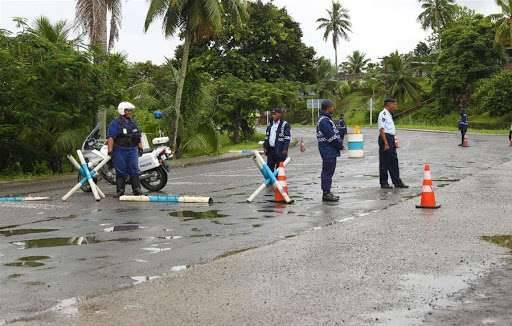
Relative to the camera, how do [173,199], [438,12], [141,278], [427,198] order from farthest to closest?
[438,12] < [173,199] < [427,198] < [141,278]

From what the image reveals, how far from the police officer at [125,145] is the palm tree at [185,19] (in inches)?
567

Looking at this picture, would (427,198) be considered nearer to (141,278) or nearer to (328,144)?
(328,144)

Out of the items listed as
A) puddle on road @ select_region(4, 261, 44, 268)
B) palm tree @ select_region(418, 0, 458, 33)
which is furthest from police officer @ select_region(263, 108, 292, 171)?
palm tree @ select_region(418, 0, 458, 33)

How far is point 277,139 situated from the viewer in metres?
15.3

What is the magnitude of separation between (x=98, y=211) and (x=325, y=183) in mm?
3995

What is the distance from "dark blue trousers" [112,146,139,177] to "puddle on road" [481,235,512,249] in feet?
25.2

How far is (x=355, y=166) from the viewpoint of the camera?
22500 millimetres

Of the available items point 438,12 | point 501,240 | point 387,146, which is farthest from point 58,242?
point 438,12

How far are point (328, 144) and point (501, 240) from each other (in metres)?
4.81

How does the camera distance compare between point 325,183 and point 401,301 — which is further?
point 325,183

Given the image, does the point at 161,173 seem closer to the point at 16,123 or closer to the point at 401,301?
the point at 16,123

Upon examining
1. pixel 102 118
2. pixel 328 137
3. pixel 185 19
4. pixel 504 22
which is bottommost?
pixel 328 137

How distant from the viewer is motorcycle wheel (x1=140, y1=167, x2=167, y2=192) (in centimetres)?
1625

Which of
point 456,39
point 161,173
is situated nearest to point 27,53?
point 161,173
